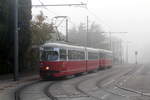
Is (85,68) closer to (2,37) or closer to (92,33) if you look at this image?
(2,37)

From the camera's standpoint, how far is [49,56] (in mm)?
26750

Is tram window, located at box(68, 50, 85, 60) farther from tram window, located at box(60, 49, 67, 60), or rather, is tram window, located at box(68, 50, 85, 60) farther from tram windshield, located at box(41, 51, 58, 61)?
tram windshield, located at box(41, 51, 58, 61)

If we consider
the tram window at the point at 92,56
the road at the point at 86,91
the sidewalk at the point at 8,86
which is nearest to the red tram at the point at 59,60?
the sidewalk at the point at 8,86

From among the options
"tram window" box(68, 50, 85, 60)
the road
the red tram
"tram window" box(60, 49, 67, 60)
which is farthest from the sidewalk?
"tram window" box(68, 50, 85, 60)

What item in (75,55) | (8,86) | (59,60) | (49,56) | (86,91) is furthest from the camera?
(75,55)

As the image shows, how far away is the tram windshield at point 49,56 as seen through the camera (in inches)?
1045

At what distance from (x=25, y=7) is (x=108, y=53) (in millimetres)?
23215

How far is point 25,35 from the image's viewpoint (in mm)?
32688

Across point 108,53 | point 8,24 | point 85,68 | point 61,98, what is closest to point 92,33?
point 108,53

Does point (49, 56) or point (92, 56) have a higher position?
point (49, 56)

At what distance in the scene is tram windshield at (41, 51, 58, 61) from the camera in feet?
87.1

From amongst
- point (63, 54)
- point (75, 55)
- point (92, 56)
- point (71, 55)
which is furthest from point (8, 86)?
point (92, 56)

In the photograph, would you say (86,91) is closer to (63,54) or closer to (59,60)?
(59,60)

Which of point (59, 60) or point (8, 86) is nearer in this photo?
point (8, 86)
